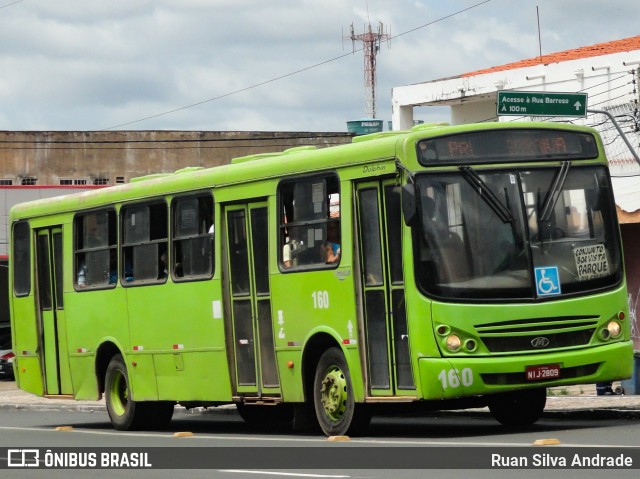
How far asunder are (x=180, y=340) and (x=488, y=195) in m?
5.58

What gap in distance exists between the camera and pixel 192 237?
1817cm

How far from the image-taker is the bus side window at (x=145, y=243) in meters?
18.9

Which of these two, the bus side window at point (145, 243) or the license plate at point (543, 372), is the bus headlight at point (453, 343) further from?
the bus side window at point (145, 243)

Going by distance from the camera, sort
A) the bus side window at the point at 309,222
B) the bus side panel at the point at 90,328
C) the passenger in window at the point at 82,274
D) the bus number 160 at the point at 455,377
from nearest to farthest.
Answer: the bus number 160 at the point at 455,377
the bus side window at the point at 309,222
the bus side panel at the point at 90,328
the passenger in window at the point at 82,274

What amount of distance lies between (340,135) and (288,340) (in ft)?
172

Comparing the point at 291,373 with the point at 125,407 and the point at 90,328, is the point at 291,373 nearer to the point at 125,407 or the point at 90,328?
the point at 125,407

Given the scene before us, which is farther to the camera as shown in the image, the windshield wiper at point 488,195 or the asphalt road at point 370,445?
the windshield wiper at point 488,195

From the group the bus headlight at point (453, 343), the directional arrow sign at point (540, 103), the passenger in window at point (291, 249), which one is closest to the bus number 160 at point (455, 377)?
the bus headlight at point (453, 343)

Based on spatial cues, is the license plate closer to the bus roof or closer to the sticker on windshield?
the sticker on windshield

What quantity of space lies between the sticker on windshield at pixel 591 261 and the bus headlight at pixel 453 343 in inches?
56.6

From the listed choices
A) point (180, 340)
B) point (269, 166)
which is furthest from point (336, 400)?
point (180, 340)

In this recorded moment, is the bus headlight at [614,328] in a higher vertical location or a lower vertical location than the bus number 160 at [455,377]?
higher

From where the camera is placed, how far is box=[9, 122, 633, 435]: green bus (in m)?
14.4

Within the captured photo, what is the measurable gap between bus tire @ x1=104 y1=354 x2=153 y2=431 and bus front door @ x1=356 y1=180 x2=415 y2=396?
5656mm
